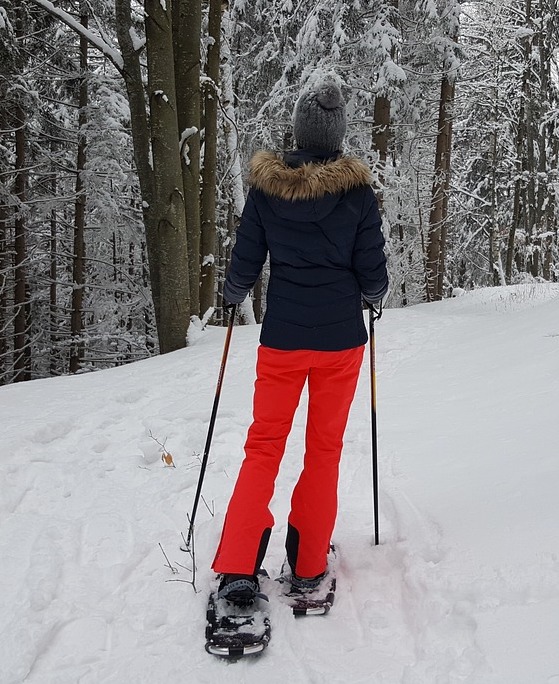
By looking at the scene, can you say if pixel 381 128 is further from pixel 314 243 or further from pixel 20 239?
pixel 314 243

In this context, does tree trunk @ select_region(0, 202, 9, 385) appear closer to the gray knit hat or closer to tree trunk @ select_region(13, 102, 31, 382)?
tree trunk @ select_region(13, 102, 31, 382)

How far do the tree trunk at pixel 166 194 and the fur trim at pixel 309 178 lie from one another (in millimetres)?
5162

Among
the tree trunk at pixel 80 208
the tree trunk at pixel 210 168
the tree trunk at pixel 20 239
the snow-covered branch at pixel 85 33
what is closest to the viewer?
the snow-covered branch at pixel 85 33

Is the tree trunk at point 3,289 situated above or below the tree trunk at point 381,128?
below

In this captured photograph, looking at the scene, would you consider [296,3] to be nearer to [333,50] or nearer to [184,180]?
[333,50]

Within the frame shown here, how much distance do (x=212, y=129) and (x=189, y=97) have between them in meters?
1.66

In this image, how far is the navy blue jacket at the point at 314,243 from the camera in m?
2.52

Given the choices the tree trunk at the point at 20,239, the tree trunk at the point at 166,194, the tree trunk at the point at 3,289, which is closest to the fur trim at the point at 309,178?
the tree trunk at the point at 166,194

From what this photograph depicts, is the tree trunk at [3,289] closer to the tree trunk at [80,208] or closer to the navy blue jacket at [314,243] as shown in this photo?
the tree trunk at [80,208]

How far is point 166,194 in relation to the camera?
293 inches

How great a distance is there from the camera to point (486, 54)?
52.0 ft

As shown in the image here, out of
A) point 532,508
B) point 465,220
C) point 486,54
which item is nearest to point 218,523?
point 532,508

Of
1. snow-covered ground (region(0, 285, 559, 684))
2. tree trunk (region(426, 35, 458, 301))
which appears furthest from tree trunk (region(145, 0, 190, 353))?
tree trunk (region(426, 35, 458, 301))

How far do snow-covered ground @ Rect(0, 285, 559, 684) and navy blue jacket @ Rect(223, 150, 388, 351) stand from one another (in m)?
1.15
